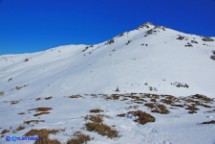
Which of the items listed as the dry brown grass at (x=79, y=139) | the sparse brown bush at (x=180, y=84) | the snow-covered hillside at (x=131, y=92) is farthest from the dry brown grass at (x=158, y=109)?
the sparse brown bush at (x=180, y=84)

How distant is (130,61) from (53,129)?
46.8m

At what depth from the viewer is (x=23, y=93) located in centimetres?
4772

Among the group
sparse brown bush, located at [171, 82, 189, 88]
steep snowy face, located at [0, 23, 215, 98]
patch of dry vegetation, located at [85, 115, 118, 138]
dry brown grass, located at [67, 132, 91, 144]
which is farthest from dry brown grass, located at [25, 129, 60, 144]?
sparse brown bush, located at [171, 82, 189, 88]

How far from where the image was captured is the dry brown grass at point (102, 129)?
1424 centimetres

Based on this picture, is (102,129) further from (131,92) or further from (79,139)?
(131,92)

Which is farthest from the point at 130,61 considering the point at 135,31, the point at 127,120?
the point at 127,120

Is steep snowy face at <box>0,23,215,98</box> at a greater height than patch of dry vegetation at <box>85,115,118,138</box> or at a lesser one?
greater

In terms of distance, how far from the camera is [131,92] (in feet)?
137

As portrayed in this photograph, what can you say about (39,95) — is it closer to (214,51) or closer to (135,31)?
(214,51)

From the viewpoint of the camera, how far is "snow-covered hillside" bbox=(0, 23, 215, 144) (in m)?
14.9

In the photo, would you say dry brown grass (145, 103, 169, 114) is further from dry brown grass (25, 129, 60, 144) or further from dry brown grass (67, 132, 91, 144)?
dry brown grass (25, 129, 60, 144)

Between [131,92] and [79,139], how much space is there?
29442mm

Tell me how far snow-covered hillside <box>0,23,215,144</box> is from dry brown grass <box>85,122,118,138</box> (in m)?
0.35

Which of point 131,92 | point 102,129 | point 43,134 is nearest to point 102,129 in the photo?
point 102,129
